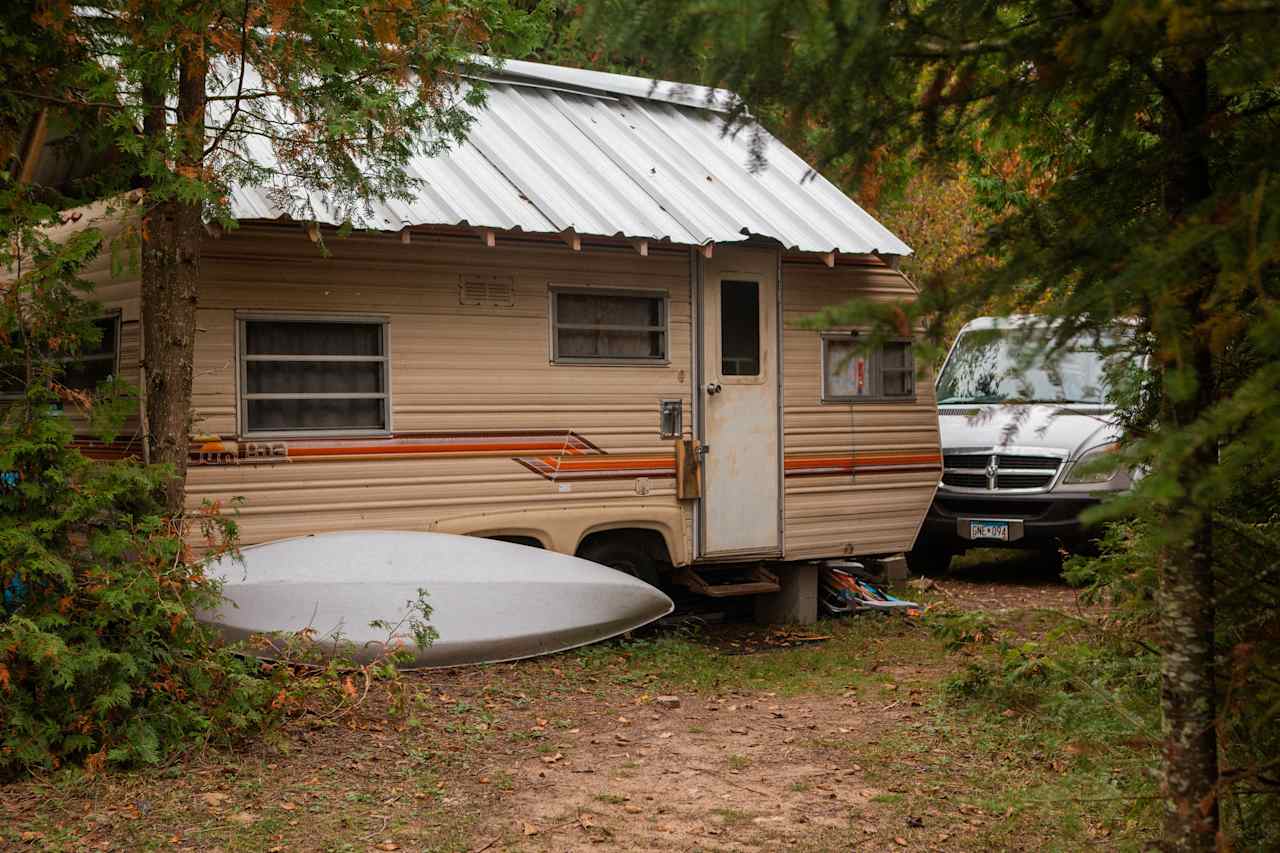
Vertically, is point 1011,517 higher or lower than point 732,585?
higher

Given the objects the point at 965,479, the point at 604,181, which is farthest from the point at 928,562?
the point at 604,181

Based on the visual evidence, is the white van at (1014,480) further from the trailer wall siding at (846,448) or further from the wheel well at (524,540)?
A: the wheel well at (524,540)

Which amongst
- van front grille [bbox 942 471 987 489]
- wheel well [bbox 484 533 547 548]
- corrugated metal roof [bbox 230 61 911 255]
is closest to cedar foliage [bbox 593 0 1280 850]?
corrugated metal roof [bbox 230 61 911 255]

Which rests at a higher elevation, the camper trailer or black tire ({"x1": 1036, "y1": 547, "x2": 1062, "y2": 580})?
the camper trailer

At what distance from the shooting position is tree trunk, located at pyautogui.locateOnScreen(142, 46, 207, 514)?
6.62m

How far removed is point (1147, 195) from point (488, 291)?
18.5 ft

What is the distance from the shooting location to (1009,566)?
1361 cm

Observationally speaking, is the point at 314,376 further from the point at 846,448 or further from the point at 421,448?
the point at 846,448

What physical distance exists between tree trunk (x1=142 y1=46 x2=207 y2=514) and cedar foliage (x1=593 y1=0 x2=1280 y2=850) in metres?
4.00

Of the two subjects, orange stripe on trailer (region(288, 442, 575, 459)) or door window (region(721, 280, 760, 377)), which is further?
door window (region(721, 280, 760, 377))

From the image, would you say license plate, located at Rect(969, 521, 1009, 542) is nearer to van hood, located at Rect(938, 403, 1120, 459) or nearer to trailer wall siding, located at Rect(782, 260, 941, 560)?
van hood, located at Rect(938, 403, 1120, 459)

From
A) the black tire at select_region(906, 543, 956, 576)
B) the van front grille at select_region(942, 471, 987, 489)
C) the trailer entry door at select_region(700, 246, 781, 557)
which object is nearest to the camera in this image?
the trailer entry door at select_region(700, 246, 781, 557)

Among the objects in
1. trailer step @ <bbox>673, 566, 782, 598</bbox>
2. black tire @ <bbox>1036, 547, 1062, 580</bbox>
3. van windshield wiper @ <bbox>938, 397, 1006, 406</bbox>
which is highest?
van windshield wiper @ <bbox>938, 397, 1006, 406</bbox>

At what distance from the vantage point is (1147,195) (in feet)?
12.5
